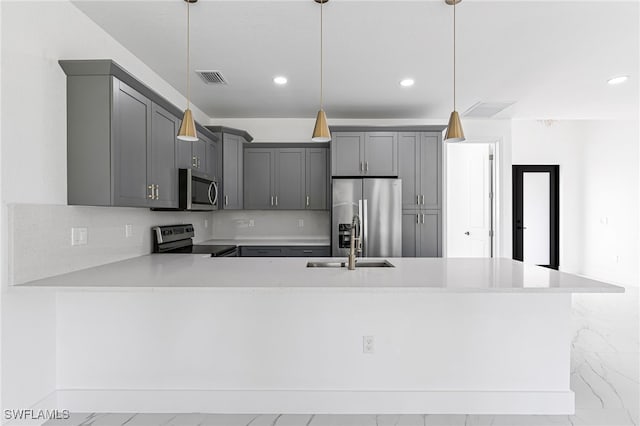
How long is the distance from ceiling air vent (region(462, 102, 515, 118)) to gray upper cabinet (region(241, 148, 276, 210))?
8.31 ft

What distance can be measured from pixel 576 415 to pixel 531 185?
5.38 meters

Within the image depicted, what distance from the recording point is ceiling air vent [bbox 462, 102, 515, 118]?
14.1ft

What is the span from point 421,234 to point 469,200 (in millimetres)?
1625

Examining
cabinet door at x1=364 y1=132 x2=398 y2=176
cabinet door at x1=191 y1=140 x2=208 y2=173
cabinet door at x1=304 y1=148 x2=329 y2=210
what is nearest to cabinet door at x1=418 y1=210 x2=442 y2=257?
cabinet door at x1=364 y1=132 x2=398 y2=176

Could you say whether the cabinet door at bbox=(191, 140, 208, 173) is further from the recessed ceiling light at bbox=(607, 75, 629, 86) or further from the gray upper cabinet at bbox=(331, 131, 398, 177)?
the recessed ceiling light at bbox=(607, 75, 629, 86)

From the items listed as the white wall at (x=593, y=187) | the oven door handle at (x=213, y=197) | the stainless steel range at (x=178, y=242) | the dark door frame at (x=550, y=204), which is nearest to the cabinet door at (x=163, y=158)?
the stainless steel range at (x=178, y=242)

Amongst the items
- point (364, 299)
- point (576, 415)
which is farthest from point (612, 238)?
point (364, 299)

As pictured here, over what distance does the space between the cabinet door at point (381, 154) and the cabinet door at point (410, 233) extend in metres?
0.54

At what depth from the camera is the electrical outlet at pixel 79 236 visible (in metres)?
2.27

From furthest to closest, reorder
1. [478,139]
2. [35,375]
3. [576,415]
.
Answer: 1. [478,139]
2. [576,415]
3. [35,375]

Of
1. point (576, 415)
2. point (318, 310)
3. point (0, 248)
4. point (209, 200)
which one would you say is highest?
point (209, 200)

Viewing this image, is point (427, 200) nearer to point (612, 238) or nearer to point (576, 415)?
point (576, 415)

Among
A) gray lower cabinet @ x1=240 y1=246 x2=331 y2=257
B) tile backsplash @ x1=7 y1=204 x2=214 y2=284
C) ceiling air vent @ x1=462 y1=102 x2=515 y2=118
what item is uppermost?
ceiling air vent @ x1=462 y1=102 x2=515 y2=118

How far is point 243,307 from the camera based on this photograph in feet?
7.33
